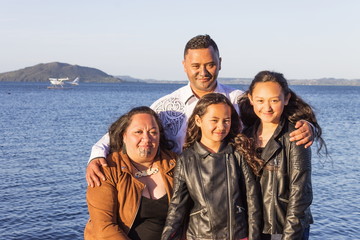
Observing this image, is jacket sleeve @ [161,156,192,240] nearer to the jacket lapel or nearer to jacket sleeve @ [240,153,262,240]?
jacket sleeve @ [240,153,262,240]

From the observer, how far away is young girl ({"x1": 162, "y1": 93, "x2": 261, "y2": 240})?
13.1ft

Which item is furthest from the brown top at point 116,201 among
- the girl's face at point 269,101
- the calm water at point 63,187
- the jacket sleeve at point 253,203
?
the calm water at point 63,187

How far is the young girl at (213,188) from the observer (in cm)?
399

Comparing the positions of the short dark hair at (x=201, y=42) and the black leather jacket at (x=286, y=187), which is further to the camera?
the short dark hair at (x=201, y=42)

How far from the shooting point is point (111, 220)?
13.6 ft

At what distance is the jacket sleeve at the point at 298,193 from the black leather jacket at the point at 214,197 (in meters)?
0.27

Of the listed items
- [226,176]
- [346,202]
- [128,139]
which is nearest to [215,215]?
[226,176]

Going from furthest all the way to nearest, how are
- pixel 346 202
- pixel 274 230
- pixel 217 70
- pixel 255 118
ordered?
pixel 346 202 < pixel 217 70 < pixel 255 118 < pixel 274 230

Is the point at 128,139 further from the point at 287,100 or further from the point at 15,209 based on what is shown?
the point at 15,209

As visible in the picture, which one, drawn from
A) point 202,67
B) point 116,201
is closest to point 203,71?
point 202,67

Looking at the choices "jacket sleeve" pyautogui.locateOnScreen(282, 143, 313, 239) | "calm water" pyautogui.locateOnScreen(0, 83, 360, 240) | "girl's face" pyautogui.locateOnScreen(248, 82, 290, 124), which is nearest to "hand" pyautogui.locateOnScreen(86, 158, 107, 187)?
"girl's face" pyautogui.locateOnScreen(248, 82, 290, 124)

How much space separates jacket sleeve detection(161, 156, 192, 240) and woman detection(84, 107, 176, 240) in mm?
169

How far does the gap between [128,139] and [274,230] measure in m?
1.59

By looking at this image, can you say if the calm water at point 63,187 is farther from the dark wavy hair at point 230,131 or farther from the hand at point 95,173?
the hand at point 95,173
